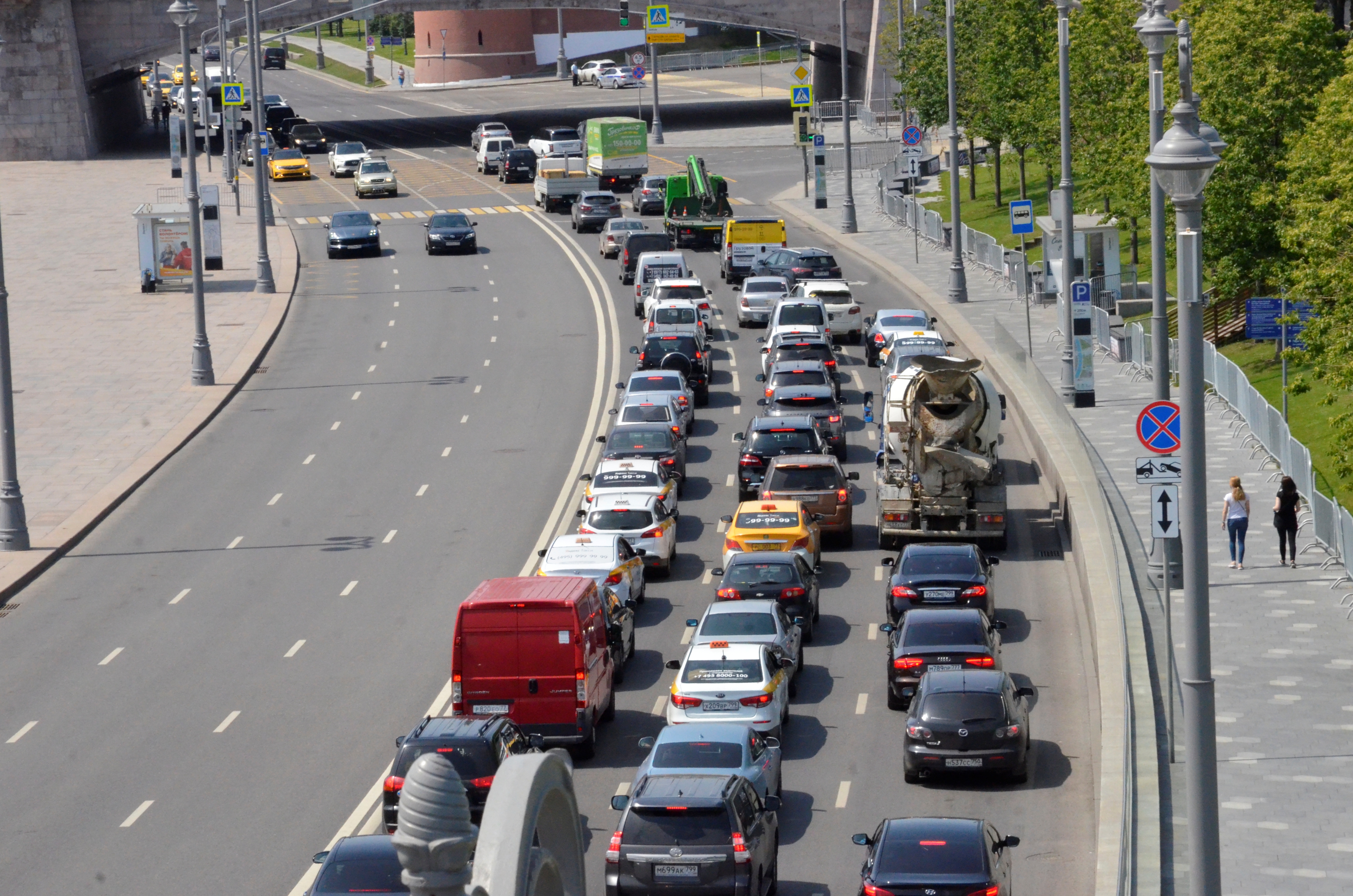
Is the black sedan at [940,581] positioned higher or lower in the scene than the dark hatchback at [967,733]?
higher

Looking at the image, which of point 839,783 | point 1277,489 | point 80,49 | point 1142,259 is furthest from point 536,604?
point 80,49

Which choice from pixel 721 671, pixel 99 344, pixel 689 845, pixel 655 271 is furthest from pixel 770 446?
pixel 99 344

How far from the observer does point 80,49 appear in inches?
3647

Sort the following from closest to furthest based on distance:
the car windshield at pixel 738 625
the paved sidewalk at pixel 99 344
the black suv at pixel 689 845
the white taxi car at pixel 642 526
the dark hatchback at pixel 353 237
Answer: the black suv at pixel 689 845 → the car windshield at pixel 738 625 → the white taxi car at pixel 642 526 → the paved sidewalk at pixel 99 344 → the dark hatchback at pixel 353 237

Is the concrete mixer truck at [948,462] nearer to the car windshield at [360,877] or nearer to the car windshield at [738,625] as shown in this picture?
the car windshield at [738,625]

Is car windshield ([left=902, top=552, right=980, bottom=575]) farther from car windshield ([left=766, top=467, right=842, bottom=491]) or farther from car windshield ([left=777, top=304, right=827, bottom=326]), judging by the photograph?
car windshield ([left=777, top=304, right=827, bottom=326])

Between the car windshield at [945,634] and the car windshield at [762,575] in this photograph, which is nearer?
the car windshield at [945,634]

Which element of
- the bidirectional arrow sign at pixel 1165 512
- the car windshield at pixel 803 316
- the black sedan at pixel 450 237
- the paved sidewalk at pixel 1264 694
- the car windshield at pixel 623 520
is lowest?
the paved sidewalk at pixel 1264 694

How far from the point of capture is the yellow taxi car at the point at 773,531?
98.3 ft

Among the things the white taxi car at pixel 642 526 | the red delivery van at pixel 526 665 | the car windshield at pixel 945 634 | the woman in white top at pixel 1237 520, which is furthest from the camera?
the white taxi car at pixel 642 526

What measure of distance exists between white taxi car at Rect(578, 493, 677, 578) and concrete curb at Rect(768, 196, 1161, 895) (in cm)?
666

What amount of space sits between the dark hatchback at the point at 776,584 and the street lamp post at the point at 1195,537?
531 inches

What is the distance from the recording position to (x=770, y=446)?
3497 centimetres

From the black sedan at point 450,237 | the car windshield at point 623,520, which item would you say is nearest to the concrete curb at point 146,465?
the black sedan at point 450,237
